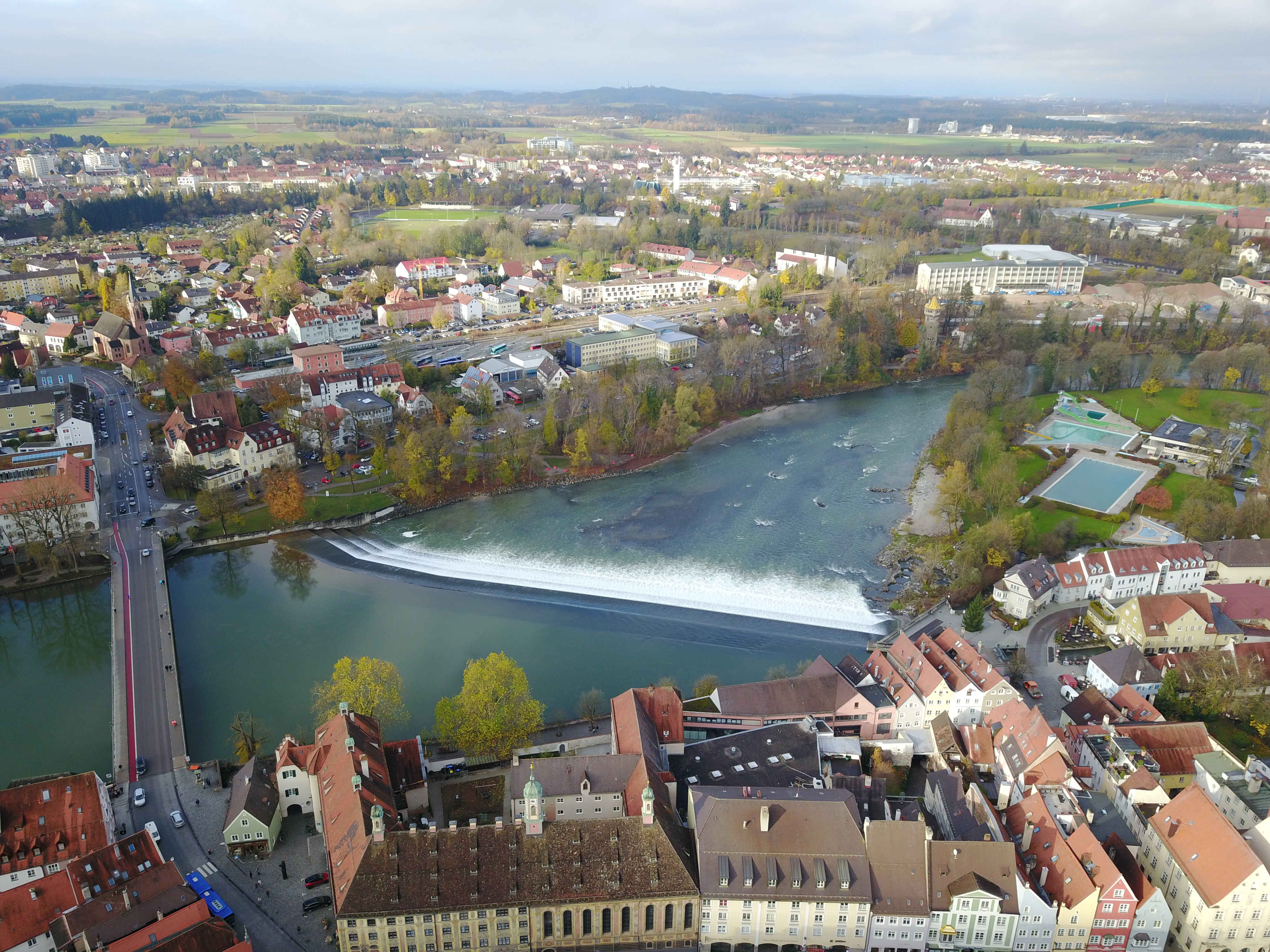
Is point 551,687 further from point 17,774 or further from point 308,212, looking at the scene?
point 308,212

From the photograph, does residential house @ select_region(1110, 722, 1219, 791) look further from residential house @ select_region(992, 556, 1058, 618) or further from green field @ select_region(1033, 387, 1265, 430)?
green field @ select_region(1033, 387, 1265, 430)

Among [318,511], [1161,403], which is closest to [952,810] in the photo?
[318,511]

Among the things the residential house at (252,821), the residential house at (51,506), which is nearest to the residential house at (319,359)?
the residential house at (51,506)

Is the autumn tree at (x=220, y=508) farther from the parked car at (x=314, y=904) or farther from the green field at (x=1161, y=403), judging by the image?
the green field at (x=1161, y=403)

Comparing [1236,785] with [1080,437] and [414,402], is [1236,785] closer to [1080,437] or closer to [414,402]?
[1080,437]

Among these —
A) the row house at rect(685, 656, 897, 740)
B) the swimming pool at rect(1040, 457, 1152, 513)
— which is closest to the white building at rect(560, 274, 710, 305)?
the swimming pool at rect(1040, 457, 1152, 513)

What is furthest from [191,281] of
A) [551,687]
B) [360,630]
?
[551,687]
